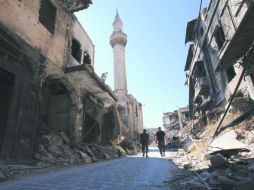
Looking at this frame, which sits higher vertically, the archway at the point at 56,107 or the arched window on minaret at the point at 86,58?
the arched window on minaret at the point at 86,58

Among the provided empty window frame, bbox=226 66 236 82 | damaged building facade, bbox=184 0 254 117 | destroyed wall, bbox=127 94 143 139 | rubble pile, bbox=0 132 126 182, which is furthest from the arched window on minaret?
destroyed wall, bbox=127 94 143 139

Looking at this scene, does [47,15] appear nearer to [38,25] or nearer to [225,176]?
[38,25]

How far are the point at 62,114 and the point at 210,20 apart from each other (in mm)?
12810

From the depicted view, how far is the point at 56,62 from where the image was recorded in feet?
37.9

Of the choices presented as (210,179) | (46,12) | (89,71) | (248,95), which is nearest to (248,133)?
(210,179)

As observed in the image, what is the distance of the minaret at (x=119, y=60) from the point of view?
3294 centimetres

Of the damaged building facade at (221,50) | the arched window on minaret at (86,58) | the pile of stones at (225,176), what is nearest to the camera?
the pile of stones at (225,176)

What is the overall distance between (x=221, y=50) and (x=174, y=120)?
39.5 m

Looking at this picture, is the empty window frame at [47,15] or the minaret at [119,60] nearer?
the empty window frame at [47,15]

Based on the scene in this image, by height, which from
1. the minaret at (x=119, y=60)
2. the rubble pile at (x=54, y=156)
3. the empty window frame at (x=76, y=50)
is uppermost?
the minaret at (x=119, y=60)

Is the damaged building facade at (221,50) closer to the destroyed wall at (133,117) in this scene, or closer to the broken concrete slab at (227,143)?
the broken concrete slab at (227,143)

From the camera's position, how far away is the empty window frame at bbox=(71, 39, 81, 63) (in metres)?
14.4

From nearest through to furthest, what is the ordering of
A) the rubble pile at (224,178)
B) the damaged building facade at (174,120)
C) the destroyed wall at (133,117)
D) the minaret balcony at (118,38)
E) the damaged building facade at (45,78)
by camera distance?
the rubble pile at (224,178), the damaged building facade at (45,78), the destroyed wall at (133,117), the minaret balcony at (118,38), the damaged building facade at (174,120)

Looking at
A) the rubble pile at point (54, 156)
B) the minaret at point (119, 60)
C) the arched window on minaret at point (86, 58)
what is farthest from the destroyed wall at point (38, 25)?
the minaret at point (119, 60)
